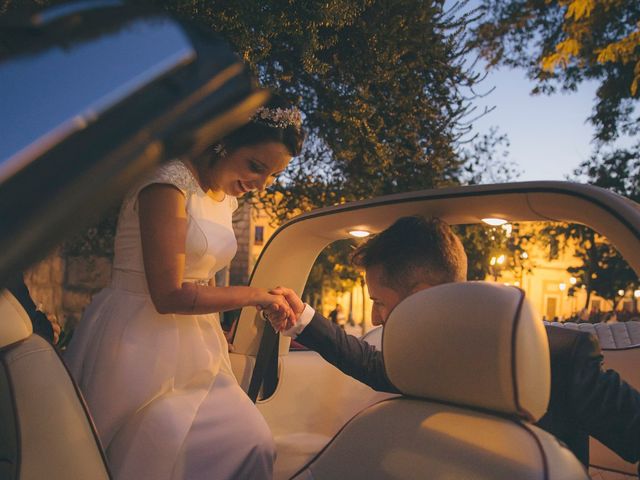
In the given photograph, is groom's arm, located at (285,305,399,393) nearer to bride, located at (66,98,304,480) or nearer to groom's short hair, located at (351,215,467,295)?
bride, located at (66,98,304,480)

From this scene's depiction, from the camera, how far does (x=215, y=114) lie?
30.5 inches

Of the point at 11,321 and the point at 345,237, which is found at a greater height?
the point at 345,237

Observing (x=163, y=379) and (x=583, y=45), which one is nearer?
(x=163, y=379)

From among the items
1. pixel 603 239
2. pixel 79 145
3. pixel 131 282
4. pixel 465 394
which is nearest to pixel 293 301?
pixel 131 282

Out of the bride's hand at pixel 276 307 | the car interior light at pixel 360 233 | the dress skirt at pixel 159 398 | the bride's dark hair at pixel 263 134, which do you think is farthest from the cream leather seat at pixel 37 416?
the car interior light at pixel 360 233

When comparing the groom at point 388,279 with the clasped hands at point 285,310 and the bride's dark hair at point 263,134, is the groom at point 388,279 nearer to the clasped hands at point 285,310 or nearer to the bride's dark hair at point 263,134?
the clasped hands at point 285,310

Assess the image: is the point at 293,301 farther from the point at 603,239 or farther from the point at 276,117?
the point at 603,239

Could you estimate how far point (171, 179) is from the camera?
1870mm

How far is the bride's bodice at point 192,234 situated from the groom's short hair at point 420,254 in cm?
61

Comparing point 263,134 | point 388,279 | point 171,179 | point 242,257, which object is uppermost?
point 263,134

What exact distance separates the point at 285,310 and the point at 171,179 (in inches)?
23.1

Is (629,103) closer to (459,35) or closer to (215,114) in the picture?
(459,35)

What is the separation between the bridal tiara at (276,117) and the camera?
7.31 feet

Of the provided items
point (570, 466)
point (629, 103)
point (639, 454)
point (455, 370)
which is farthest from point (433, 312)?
point (629, 103)
